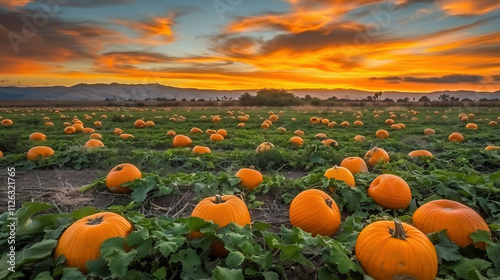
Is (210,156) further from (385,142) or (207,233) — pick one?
(385,142)

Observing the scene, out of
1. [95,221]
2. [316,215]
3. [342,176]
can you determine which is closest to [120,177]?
[95,221]

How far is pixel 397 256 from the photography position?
10.3 feet

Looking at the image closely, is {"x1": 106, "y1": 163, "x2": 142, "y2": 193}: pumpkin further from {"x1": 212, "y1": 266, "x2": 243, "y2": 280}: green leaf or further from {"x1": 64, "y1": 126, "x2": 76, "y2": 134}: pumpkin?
{"x1": 64, "y1": 126, "x2": 76, "y2": 134}: pumpkin

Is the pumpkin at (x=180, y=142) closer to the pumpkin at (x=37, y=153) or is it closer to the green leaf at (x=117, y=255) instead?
the pumpkin at (x=37, y=153)

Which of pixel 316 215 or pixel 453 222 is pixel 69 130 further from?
pixel 453 222

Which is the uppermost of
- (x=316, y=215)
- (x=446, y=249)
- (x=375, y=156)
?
(x=375, y=156)

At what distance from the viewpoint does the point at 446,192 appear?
508cm

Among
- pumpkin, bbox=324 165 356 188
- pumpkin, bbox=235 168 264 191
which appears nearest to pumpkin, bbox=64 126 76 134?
pumpkin, bbox=235 168 264 191

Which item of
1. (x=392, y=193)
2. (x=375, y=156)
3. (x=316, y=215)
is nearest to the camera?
(x=316, y=215)

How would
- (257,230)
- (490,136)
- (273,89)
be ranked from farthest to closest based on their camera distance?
(273,89) → (490,136) → (257,230)

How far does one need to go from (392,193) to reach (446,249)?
1.44 metres

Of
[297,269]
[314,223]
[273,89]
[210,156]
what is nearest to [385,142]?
[210,156]

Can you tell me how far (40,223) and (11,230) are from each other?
24 cm

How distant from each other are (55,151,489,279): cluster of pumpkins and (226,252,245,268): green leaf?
1.70ft
